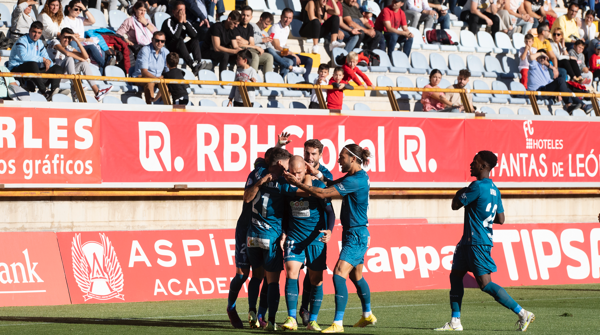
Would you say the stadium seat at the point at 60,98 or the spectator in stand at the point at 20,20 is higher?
the spectator in stand at the point at 20,20

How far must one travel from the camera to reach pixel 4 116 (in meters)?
12.9

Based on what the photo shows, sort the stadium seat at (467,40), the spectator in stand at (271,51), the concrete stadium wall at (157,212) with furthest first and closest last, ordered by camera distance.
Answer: the stadium seat at (467,40) → the spectator in stand at (271,51) → the concrete stadium wall at (157,212)

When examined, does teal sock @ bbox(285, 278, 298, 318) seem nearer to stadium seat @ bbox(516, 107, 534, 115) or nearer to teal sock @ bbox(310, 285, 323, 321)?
teal sock @ bbox(310, 285, 323, 321)

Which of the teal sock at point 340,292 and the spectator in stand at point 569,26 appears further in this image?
the spectator in stand at point 569,26

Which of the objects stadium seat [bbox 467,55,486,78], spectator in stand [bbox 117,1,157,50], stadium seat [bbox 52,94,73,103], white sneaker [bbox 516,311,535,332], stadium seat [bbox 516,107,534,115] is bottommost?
white sneaker [bbox 516,311,535,332]

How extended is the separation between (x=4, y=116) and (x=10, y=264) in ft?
7.98

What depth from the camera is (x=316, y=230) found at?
8438 mm

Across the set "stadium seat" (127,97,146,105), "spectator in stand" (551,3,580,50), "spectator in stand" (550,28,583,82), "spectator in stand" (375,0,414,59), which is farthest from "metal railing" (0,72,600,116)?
"spectator in stand" (551,3,580,50)

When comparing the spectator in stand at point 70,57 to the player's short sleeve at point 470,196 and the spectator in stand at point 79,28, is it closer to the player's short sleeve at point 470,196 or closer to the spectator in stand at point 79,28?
the spectator in stand at point 79,28

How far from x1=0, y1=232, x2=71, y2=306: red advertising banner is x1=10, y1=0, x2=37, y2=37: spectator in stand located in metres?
4.89

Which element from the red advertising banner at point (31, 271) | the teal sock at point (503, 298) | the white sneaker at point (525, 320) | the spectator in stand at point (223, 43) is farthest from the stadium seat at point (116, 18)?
the white sneaker at point (525, 320)

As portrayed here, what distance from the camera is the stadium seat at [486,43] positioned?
21814mm

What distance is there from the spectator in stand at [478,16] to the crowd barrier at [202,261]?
8.62 m

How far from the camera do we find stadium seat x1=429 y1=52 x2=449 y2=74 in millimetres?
20438
